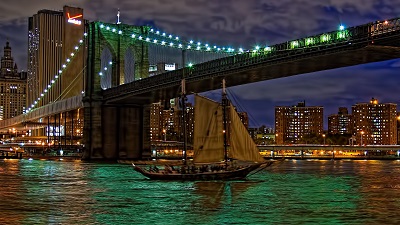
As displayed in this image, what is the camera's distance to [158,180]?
53.8m

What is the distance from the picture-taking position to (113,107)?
95.4 m

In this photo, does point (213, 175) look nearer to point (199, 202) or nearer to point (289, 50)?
point (199, 202)

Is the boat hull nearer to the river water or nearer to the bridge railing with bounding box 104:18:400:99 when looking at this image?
the river water

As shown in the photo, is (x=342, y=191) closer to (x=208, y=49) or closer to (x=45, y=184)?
(x=45, y=184)

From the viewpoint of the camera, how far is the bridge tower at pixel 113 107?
308 ft

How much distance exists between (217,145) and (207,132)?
1337 mm

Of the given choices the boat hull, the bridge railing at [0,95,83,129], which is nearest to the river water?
the boat hull

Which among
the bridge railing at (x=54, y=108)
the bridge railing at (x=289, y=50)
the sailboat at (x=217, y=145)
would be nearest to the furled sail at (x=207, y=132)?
the sailboat at (x=217, y=145)

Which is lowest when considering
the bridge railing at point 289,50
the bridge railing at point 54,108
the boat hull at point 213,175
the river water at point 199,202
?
the river water at point 199,202

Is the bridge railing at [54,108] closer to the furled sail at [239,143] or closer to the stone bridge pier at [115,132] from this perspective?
the stone bridge pier at [115,132]

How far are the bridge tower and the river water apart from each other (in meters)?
41.5

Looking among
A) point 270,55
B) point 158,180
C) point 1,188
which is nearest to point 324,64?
point 270,55

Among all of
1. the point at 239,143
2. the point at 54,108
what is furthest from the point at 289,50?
the point at 54,108

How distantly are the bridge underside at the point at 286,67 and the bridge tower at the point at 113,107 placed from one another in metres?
6.56
